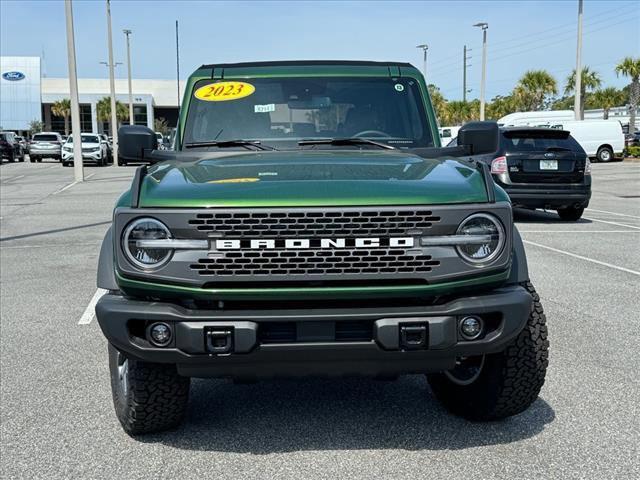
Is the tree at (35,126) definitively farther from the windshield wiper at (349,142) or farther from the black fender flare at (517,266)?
the black fender flare at (517,266)

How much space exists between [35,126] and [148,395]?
95495 millimetres

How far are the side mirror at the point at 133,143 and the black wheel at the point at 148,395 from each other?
1218 mm

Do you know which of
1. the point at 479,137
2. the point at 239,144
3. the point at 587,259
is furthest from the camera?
the point at 587,259

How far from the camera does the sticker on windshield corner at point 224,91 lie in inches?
199

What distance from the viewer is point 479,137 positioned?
14.7 feet

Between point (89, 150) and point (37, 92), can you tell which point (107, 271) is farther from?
point (37, 92)

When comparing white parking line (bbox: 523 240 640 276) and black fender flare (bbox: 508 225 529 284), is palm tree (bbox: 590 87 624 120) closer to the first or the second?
white parking line (bbox: 523 240 640 276)

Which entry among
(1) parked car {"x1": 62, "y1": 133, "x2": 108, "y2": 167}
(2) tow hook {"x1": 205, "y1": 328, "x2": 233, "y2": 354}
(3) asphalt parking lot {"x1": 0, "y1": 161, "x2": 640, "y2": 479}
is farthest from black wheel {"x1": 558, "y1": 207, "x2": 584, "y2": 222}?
(1) parked car {"x1": 62, "y1": 133, "x2": 108, "y2": 167}

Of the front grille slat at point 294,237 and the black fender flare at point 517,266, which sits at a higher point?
the front grille slat at point 294,237

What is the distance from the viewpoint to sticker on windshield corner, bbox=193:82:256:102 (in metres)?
5.06

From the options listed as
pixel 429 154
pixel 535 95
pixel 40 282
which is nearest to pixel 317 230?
pixel 429 154

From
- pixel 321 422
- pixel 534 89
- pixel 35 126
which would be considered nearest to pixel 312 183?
pixel 321 422

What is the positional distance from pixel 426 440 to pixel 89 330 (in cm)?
336

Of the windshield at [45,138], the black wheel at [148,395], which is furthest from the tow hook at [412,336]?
the windshield at [45,138]
